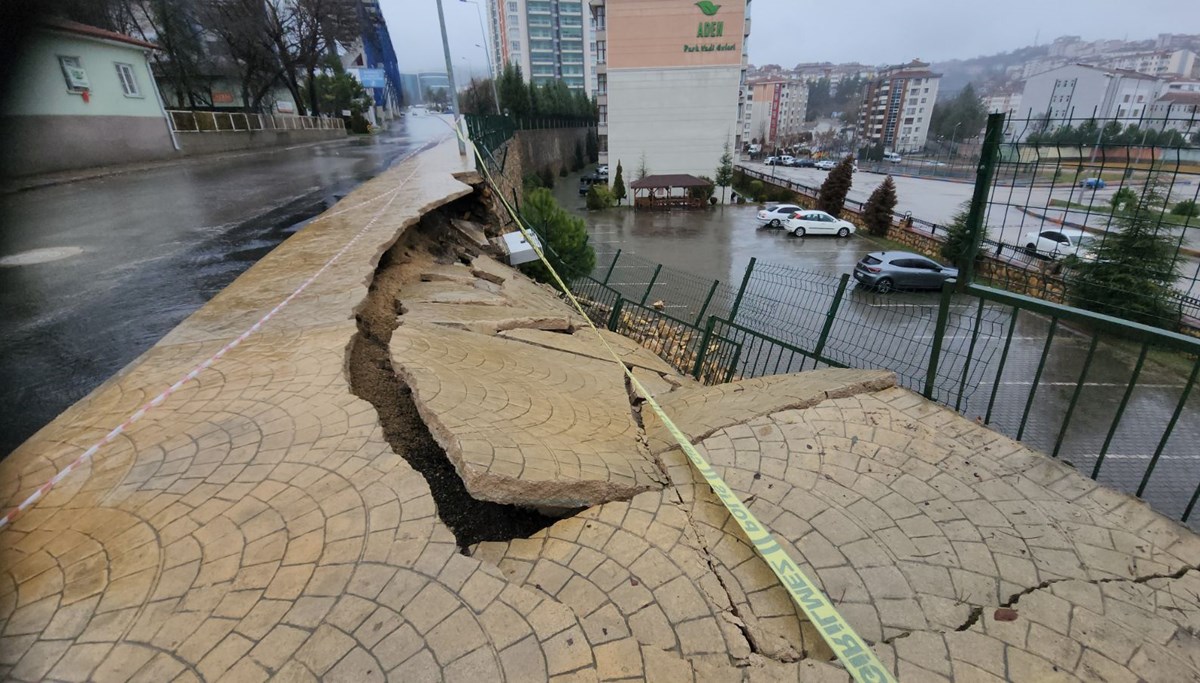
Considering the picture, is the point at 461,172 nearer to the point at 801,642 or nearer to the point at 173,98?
the point at 801,642

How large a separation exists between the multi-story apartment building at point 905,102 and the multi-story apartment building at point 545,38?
55.4 metres

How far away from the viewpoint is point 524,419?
3.30 m

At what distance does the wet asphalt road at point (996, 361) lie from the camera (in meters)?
7.19

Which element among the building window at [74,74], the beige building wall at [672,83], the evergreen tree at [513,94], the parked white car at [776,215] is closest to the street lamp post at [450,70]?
the building window at [74,74]

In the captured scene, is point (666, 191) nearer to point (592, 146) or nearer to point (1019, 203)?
point (592, 146)

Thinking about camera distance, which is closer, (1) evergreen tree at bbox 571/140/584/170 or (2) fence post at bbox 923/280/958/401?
(2) fence post at bbox 923/280/958/401

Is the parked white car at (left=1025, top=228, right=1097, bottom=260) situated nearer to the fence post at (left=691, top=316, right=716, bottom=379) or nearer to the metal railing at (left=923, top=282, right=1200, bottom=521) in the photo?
the metal railing at (left=923, top=282, right=1200, bottom=521)

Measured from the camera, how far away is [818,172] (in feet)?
209

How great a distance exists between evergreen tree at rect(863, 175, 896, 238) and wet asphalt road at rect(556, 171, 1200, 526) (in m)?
5.55

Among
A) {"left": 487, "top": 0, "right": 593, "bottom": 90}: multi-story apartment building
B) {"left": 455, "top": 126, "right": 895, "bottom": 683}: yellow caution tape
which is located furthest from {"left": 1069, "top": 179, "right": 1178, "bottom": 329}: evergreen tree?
{"left": 487, "top": 0, "right": 593, "bottom": 90}: multi-story apartment building

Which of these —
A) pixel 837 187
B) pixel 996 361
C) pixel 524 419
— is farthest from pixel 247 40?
pixel 996 361

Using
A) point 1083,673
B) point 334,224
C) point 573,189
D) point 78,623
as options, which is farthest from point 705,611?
point 573,189

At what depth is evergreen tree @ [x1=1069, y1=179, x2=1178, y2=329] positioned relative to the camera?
3.48m

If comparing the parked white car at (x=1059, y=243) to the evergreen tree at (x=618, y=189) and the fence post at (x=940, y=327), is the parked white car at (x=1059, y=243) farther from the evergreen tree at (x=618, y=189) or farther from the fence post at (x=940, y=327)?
the evergreen tree at (x=618, y=189)
